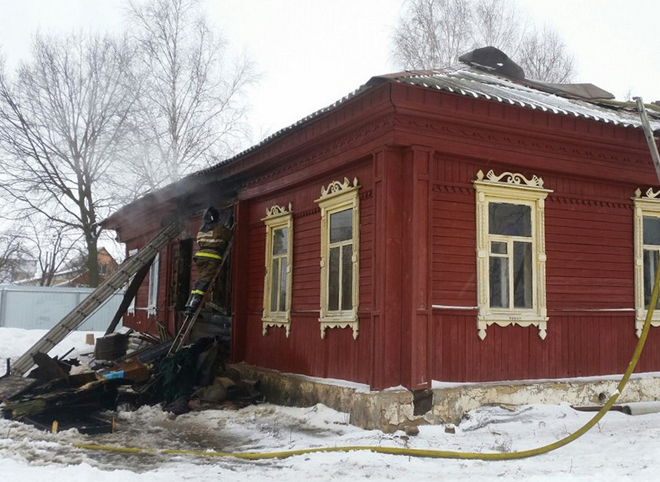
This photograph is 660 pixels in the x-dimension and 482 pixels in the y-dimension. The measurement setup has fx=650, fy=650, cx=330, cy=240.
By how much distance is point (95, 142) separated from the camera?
28703 millimetres

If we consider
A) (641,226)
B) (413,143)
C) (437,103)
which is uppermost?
(437,103)

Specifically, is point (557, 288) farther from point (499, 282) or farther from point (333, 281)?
point (333, 281)

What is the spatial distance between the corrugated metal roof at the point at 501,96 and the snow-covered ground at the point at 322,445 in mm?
3617

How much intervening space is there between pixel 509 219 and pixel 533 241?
1.46 ft

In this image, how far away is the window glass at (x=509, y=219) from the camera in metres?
8.34

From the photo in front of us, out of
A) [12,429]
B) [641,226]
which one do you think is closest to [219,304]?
[12,429]

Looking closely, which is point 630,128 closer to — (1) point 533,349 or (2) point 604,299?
(2) point 604,299

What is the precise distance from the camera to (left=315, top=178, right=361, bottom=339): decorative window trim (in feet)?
27.1

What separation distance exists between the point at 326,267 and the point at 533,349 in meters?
2.94

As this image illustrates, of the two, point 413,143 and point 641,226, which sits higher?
point 413,143

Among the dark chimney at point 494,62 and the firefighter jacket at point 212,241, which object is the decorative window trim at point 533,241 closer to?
the dark chimney at point 494,62

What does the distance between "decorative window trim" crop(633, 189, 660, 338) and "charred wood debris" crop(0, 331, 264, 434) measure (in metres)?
5.64

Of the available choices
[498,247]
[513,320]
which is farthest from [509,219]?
[513,320]

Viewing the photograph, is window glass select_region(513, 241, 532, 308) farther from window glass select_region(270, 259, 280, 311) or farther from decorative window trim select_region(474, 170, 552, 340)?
window glass select_region(270, 259, 280, 311)
